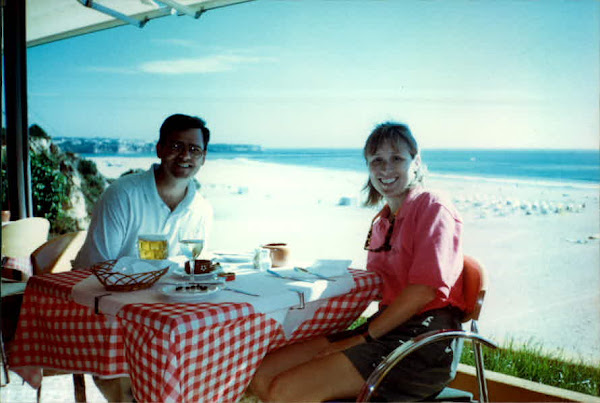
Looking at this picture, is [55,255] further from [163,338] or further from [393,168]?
[393,168]

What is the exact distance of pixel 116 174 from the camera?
1221 cm

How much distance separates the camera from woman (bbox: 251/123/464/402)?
1471 mm

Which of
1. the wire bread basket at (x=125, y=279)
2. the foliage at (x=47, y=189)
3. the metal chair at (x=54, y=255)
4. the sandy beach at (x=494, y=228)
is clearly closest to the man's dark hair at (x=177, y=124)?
the metal chair at (x=54, y=255)

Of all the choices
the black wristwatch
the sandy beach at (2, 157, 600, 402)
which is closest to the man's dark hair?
the black wristwatch

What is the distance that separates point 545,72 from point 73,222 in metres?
7.76

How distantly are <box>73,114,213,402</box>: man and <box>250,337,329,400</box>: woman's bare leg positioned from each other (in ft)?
1.84

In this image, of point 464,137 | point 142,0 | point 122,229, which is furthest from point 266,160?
point 122,229

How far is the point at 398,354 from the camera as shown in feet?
4.14

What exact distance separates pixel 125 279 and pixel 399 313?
0.80 metres

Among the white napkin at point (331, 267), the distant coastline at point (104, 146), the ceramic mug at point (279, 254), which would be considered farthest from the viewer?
the distant coastline at point (104, 146)

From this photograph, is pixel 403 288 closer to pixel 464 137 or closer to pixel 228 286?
pixel 228 286

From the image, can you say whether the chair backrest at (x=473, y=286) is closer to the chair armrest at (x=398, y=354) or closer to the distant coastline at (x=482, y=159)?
the chair armrest at (x=398, y=354)

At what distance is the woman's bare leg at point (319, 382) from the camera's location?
4.75 ft

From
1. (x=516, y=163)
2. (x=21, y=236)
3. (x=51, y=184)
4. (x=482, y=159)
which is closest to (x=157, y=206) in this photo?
(x=21, y=236)
